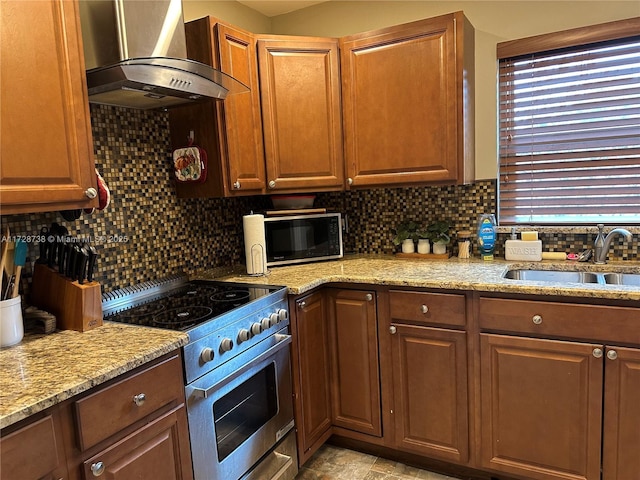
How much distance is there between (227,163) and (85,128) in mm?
754

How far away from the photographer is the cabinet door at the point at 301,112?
2.34 metres

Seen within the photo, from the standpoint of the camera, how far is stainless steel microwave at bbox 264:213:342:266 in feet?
8.01

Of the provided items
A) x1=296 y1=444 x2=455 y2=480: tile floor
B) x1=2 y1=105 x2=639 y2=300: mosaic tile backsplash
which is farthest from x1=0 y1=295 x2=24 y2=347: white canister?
x1=296 y1=444 x2=455 y2=480: tile floor

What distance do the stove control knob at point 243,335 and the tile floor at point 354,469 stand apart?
2.91 ft

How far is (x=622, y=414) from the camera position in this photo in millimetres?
→ 1733

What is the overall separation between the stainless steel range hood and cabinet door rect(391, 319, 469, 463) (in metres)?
1.39

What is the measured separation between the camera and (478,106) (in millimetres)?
2441

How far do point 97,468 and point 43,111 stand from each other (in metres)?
1.04

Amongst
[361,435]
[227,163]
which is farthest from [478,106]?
[361,435]

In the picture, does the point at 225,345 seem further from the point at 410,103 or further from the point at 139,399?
the point at 410,103

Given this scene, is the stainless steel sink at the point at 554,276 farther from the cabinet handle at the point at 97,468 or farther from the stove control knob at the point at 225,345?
the cabinet handle at the point at 97,468

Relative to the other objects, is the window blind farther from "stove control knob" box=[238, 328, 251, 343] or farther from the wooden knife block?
the wooden knife block

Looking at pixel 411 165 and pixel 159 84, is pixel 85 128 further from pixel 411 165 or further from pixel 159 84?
pixel 411 165

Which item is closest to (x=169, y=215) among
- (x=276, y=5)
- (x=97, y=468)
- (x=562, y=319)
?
(x=97, y=468)
